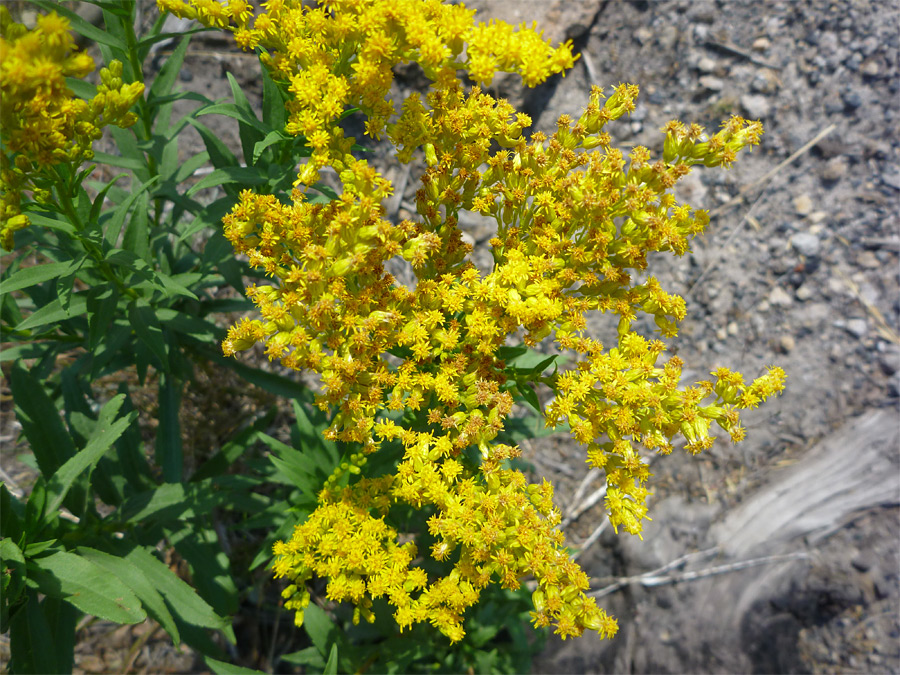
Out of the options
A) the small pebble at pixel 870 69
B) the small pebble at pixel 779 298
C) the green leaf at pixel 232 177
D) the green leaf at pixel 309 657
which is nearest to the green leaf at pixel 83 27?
the green leaf at pixel 232 177

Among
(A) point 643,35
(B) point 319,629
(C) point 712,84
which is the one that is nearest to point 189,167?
(B) point 319,629

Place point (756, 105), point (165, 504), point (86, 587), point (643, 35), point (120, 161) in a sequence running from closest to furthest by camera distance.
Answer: point (86, 587) < point (165, 504) < point (120, 161) < point (756, 105) < point (643, 35)

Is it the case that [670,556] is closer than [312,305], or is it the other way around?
[312,305]

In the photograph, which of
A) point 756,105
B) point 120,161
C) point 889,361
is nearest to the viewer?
point 120,161

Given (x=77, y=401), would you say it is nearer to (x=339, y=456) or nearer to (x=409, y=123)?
(x=339, y=456)

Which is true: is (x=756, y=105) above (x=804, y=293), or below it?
above

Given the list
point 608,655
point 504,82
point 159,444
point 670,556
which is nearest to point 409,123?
point 159,444

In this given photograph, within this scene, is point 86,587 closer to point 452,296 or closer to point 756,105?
point 452,296
